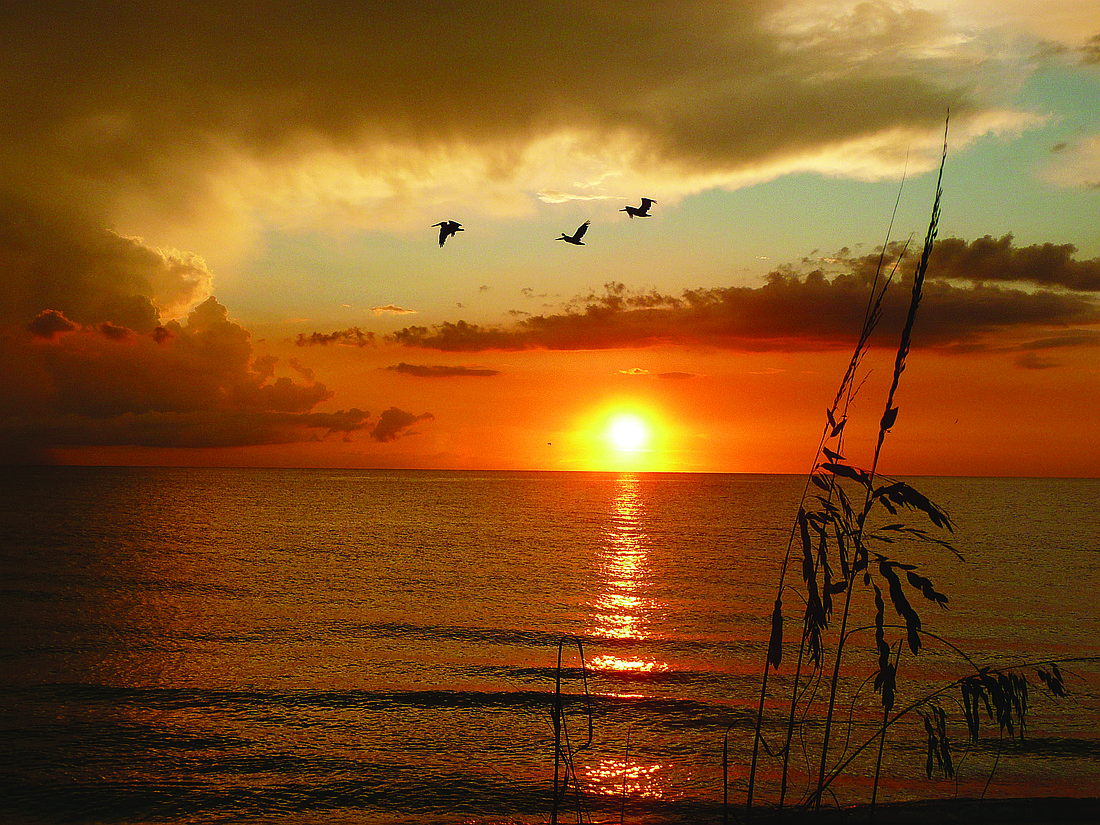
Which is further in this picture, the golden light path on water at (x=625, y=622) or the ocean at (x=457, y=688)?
the golden light path on water at (x=625, y=622)

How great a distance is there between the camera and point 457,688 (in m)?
18.8

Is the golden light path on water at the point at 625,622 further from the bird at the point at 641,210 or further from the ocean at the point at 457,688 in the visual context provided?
the bird at the point at 641,210

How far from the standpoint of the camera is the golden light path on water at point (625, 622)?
43.9ft

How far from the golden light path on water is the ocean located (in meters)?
0.11

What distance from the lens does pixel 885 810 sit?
427 inches

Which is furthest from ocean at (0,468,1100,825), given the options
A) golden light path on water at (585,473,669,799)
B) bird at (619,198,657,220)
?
bird at (619,198,657,220)

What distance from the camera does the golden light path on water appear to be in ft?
43.9

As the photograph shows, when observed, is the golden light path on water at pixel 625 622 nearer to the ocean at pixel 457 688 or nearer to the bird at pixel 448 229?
the ocean at pixel 457 688

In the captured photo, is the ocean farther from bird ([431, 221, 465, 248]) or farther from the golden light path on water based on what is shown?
bird ([431, 221, 465, 248])

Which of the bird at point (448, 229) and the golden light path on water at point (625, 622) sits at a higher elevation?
the bird at point (448, 229)

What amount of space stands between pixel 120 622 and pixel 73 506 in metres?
90.4

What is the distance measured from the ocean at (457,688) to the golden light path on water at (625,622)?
107 millimetres

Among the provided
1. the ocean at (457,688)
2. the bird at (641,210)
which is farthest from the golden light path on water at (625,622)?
the bird at (641,210)

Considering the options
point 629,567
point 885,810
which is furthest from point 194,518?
point 885,810
